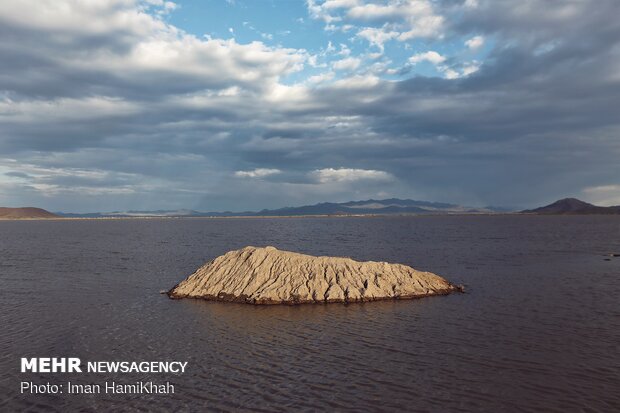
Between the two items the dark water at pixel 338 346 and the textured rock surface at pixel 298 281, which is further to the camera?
the textured rock surface at pixel 298 281

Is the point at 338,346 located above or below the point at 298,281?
below

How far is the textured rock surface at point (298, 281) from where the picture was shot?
37.2 meters

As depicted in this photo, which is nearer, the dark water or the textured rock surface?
the dark water

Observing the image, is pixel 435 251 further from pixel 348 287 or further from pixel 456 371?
pixel 456 371

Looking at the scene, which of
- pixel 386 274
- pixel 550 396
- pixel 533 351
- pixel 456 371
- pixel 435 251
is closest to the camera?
pixel 550 396

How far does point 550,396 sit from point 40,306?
1484 inches

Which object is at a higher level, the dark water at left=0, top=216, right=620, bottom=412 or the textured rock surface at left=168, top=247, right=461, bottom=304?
the textured rock surface at left=168, top=247, right=461, bottom=304

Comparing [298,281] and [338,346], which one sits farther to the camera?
[298,281]

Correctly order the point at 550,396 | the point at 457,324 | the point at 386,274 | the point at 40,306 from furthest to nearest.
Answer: the point at 386,274
the point at 40,306
the point at 457,324
the point at 550,396

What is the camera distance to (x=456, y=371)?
21.3 metres

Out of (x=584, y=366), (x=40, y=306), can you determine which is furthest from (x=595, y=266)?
(x=40, y=306)

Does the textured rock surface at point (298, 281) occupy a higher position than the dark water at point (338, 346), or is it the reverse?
the textured rock surface at point (298, 281)

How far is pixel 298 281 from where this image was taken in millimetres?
38625

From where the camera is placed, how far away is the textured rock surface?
3719cm
